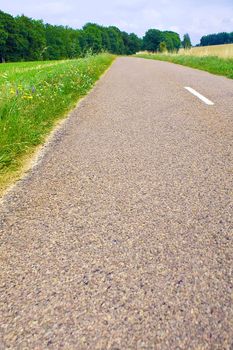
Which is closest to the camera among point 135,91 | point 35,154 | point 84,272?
point 84,272

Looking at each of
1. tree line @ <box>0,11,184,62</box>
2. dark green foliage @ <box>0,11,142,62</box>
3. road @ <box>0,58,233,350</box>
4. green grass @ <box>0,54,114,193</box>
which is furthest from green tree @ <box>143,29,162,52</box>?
road @ <box>0,58,233,350</box>

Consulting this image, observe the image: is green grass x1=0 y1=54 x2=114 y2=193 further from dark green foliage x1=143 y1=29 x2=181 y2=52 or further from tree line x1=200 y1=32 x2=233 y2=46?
tree line x1=200 y1=32 x2=233 y2=46

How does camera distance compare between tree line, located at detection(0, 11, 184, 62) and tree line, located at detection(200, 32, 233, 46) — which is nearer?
tree line, located at detection(0, 11, 184, 62)

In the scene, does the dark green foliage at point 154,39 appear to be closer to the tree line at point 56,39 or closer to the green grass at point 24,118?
the tree line at point 56,39

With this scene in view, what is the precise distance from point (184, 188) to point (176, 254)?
3.13ft

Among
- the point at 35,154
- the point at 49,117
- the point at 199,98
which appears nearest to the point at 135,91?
the point at 199,98

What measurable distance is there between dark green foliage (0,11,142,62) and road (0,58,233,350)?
45.8 metres

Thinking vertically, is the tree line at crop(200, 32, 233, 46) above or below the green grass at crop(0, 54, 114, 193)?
above

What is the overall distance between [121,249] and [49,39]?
3870 inches

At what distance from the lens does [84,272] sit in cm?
176

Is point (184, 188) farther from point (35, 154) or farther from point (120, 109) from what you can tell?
point (120, 109)

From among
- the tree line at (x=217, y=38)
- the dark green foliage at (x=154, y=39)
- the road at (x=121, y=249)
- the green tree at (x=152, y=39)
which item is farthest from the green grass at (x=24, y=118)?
the tree line at (x=217, y=38)

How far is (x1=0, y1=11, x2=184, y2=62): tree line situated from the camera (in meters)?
69.3

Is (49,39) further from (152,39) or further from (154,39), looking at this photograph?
(154,39)
